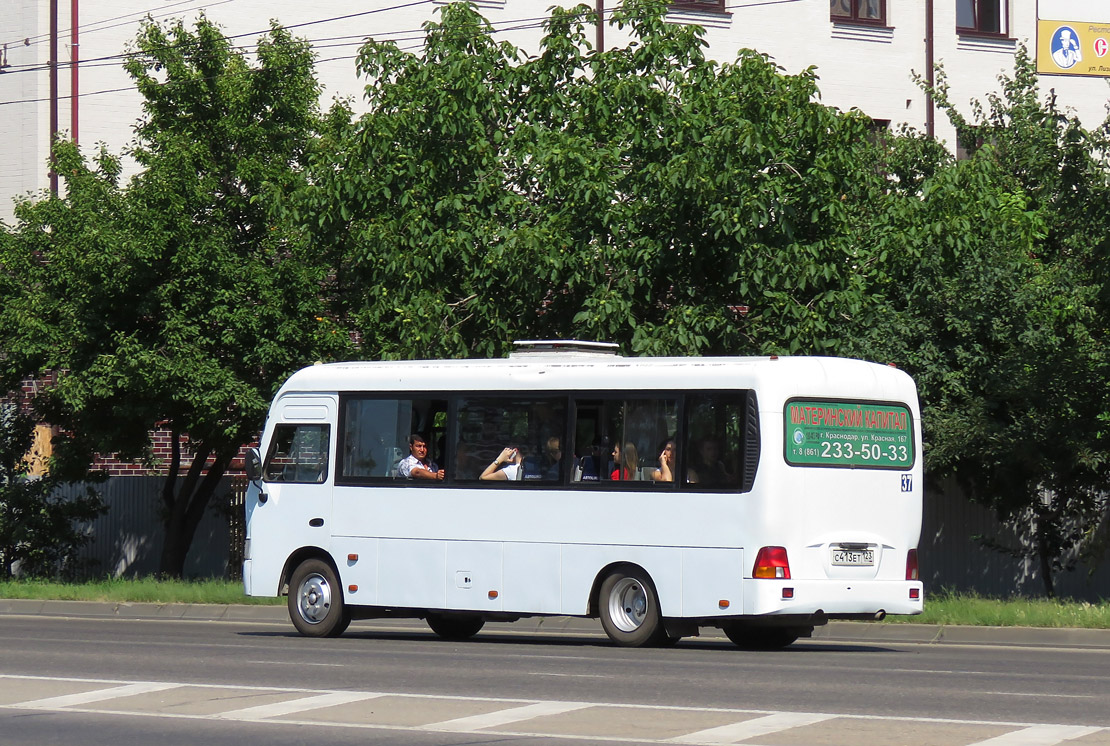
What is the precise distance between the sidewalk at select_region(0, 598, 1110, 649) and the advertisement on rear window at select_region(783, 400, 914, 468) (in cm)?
233

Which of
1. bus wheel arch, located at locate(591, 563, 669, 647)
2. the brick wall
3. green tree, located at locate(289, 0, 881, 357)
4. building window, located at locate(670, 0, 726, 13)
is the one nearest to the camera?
bus wheel arch, located at locate(591, 563, 669, 647)

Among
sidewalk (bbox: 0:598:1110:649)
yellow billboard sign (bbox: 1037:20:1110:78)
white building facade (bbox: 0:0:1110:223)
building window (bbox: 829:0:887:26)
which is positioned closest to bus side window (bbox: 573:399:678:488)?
sidewalk (bbox: 0:598:1110:649)

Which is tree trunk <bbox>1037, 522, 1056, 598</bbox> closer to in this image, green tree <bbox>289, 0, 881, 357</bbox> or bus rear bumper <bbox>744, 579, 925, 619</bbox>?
green tree <bbox>289, 0, 881, 357</bbox>

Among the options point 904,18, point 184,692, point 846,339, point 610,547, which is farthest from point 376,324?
point 904,18

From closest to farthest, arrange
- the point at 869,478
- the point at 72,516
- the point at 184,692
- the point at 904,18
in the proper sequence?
the point at 184,692 < the point at 869,478 < the point at 72,516 < the point at 904,18

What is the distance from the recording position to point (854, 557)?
16.7 meters

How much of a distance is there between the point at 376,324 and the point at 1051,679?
1238 centimetres

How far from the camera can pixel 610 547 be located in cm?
1709

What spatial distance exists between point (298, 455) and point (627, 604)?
429cm

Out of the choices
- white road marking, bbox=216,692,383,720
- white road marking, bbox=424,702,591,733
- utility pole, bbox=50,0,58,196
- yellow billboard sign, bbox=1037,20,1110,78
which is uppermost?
yellow billboard sign, bbox=1037,20,1110,78

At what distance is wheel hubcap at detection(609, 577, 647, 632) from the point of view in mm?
16984

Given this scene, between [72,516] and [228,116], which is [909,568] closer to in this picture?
[228,116]

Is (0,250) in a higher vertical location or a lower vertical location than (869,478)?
higher

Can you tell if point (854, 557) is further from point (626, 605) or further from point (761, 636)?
point (626, 605)
